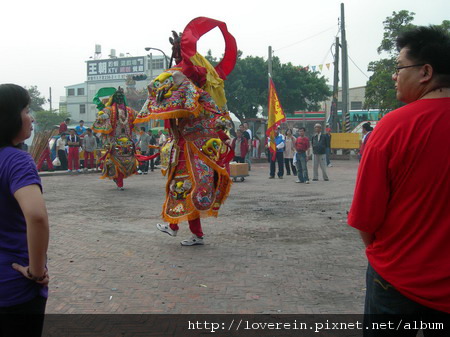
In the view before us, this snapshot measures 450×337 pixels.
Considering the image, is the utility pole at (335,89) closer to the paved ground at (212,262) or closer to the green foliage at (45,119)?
the paved ground at (212,262)

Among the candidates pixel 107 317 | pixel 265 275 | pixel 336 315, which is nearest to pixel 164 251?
pixel 265 275

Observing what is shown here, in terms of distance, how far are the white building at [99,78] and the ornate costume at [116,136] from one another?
6405cm

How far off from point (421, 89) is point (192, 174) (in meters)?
3.88

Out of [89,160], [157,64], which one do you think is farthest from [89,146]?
[157,64]

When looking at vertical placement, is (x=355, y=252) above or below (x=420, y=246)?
below

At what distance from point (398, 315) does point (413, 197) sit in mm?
483

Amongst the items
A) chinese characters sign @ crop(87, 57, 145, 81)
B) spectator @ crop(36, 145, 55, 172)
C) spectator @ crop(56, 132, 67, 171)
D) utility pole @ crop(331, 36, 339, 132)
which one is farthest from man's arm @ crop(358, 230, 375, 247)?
chinese characters sign @ crop(87, 57, 145, 81)

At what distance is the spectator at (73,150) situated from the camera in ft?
58.4

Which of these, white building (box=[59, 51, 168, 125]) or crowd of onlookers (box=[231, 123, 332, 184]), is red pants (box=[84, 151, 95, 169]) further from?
white building (box=[59, 51, 168, 125])

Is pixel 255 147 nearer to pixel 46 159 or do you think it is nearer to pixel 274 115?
pixel 274 115

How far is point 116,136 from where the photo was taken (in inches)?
470

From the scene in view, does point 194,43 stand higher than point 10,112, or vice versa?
point 194,43

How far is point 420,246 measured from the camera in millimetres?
1882

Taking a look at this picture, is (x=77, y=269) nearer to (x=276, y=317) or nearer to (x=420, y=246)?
(x=276, y=317)
